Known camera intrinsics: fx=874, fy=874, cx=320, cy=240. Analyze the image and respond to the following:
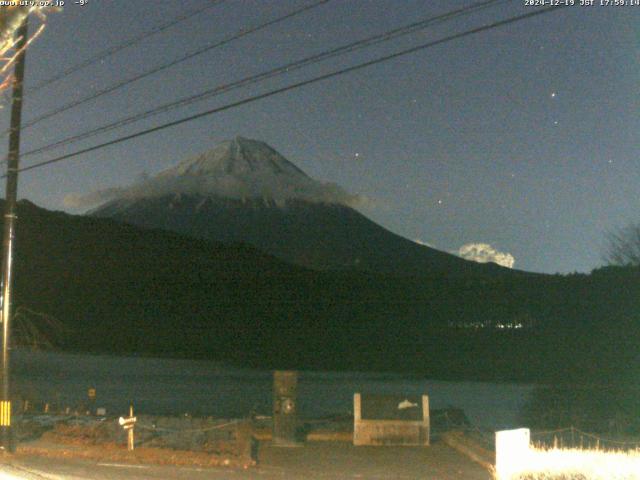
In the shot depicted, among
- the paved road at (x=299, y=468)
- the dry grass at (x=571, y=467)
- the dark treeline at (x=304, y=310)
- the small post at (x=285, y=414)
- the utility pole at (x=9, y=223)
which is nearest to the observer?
the dry grass at (x=571, y=467)

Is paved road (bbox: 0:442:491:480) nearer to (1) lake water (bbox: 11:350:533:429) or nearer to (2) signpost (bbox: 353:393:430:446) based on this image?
(2) signpost (bbox: 353:393:430:446)

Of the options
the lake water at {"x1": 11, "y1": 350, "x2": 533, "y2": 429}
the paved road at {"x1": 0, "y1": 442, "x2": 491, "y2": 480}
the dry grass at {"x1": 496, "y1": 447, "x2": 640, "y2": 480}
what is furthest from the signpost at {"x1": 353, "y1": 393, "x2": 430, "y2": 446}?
the lake water at {"x1": 11, "y1": 350, "x2": 533, "y2": 429}

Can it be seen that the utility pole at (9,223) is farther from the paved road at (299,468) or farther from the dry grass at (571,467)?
the dry grass at (571,467)

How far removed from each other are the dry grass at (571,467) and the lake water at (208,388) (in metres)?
18.1

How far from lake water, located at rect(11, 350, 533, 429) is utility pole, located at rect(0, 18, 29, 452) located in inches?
699

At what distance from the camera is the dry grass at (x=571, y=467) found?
14078mm

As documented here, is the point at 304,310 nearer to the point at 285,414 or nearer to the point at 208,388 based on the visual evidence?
the point at 208,388

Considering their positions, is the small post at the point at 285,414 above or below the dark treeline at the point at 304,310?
below

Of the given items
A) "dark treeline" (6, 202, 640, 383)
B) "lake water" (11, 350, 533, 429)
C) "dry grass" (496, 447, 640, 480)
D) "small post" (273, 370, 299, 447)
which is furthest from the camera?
"dark treeline" (6, 202, 640, 383)

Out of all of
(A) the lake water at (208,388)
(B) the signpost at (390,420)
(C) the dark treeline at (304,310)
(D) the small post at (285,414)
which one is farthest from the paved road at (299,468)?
(C) the dark treeline at (304,310)

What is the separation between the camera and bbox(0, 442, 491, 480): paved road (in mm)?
14914

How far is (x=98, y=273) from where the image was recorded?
12019cm

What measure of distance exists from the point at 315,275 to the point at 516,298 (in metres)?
43.2

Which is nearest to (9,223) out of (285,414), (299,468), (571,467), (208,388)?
(285,414)
